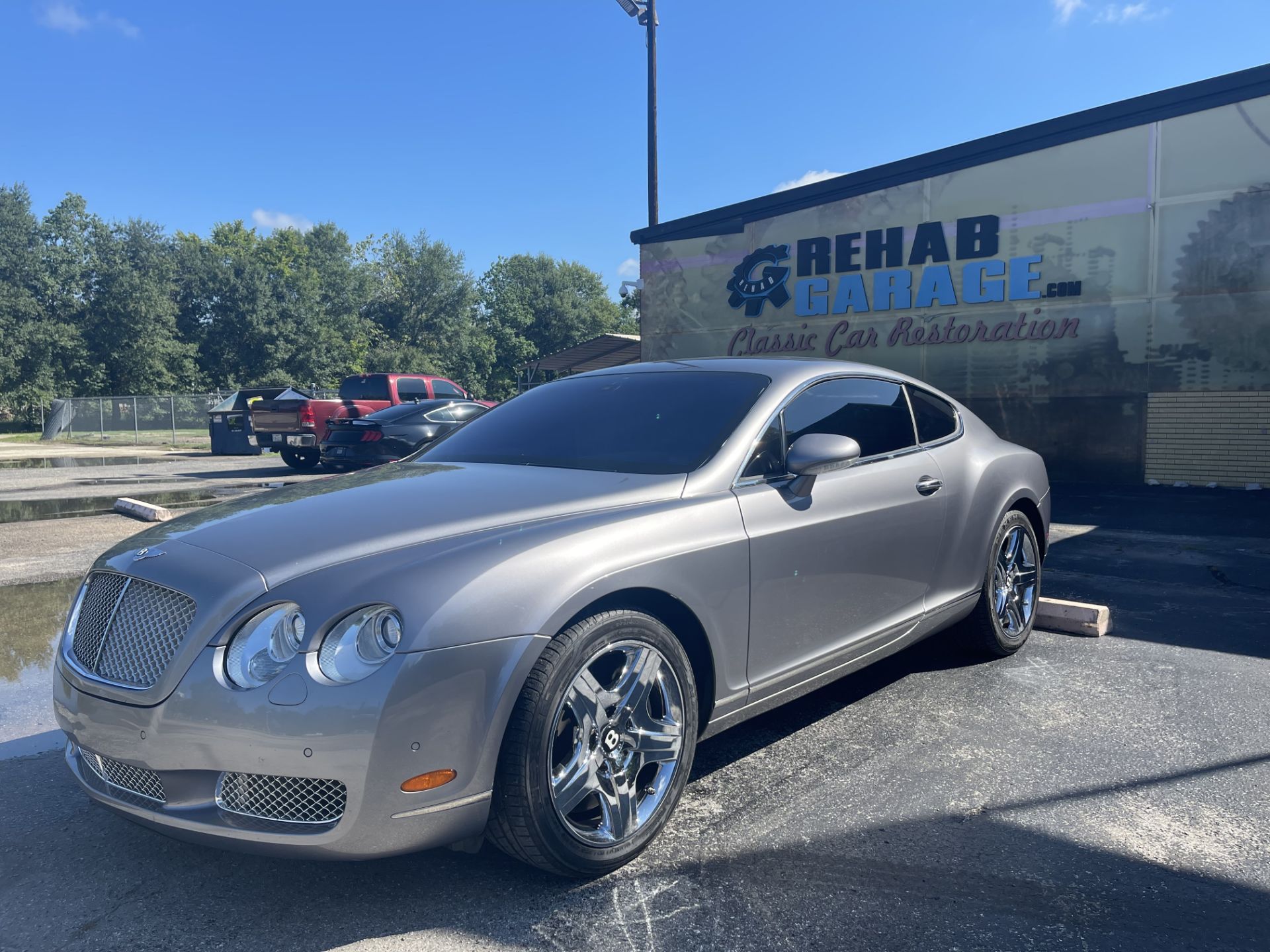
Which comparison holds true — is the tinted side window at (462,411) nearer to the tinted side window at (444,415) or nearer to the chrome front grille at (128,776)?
the tinted side window at (444,415)

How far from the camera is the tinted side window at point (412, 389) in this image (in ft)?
60.3

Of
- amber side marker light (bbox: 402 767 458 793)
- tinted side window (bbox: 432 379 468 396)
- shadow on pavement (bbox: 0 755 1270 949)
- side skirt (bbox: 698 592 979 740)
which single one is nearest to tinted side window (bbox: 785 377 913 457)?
side skirt (bbox: 698 592 979 740)

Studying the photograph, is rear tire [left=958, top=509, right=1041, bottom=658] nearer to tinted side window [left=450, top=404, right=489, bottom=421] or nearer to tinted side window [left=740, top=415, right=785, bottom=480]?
tinted side window [left=740, top=415, right=785, bottom=480]

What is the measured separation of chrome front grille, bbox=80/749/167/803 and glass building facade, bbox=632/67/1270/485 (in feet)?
43.2

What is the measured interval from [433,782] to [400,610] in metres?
0.44

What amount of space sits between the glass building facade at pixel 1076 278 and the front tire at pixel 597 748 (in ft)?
39.3

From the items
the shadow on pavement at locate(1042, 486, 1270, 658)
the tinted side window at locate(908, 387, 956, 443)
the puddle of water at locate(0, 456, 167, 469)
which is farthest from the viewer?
the puddle of water at locate(0, 456, 167, 469)

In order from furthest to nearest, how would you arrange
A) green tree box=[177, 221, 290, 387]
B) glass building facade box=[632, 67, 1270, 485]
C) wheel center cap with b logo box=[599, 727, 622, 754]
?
green tree box=[177, 221, 290, 387] < glass building facade box=[632, 67, 1270, 485] < wheel center cap with b logo box=[599, 727, 622, 754]

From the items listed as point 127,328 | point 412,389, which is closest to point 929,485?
Result: point 412,389

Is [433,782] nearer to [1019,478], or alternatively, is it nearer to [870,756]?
[870,756]

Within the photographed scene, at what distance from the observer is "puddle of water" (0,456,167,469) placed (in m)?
20.1

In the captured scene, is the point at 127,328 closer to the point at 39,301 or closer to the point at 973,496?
the point at 39,301

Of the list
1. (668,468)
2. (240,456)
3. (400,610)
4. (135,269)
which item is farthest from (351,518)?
(135,269)

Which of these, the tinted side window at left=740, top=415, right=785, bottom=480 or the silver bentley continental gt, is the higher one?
the tinted side window at left=740, top=415, right=785, bottom=480
